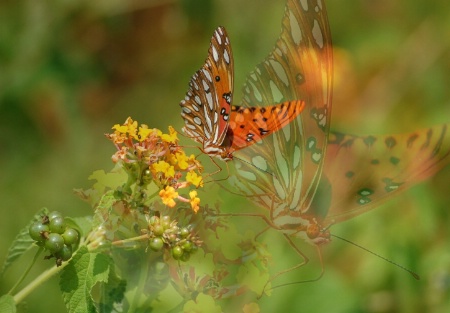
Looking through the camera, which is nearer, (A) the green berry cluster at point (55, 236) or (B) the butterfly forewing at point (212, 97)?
(A) the green berry cluster at point (55, 236)

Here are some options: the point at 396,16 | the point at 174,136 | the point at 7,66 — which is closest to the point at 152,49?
the point at 7,66

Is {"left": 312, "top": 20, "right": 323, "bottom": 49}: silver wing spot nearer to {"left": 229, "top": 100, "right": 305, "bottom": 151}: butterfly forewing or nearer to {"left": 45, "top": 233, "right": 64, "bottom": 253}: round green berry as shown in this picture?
{"left": 229, "top": 100, "right": 305, "bottom": 151}: butterfly forewing

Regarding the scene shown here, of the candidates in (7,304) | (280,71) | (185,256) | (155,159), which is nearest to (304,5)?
(280,71)

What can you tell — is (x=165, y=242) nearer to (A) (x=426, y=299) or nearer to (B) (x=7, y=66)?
(A) (x=426, y=299)

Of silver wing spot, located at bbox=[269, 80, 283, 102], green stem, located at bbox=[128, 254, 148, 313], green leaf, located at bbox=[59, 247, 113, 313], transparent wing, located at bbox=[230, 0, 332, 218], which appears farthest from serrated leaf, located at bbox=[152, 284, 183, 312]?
silver wing spot, located at bbox=[269, 80, 283, 102]

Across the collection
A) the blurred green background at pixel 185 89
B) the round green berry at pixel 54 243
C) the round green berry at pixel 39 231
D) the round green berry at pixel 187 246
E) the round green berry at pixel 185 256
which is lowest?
the blurred green background at pixel 185 89

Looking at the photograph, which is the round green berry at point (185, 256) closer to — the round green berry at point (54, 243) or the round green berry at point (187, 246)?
the round green berry at point (187, 246)

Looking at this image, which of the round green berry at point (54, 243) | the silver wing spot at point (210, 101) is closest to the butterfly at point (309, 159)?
the silver wing spot at point (210, 101)
